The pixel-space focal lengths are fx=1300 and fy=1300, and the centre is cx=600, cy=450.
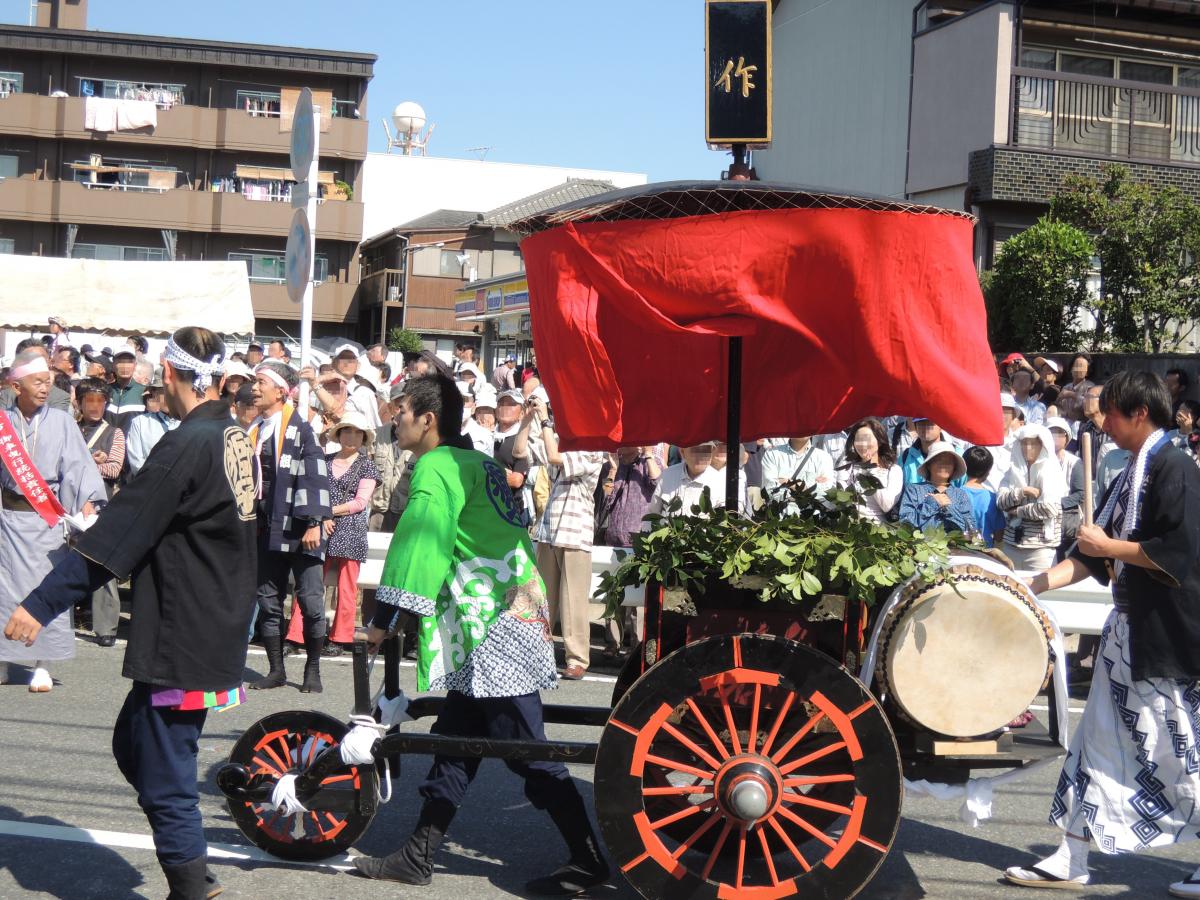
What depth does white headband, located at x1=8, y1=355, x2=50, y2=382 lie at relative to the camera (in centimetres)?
781

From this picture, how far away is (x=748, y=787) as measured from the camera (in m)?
4.38

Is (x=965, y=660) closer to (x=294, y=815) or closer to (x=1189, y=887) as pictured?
(x=1189, y=887)

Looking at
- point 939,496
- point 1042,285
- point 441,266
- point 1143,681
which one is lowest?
point 1143,681

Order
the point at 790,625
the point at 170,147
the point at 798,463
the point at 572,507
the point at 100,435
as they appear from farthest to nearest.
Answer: the point at 170,147
the point at 100,435
the point at 798,463
the point at 572,507
the point at 790,625

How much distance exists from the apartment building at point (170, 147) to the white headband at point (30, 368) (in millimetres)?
35725

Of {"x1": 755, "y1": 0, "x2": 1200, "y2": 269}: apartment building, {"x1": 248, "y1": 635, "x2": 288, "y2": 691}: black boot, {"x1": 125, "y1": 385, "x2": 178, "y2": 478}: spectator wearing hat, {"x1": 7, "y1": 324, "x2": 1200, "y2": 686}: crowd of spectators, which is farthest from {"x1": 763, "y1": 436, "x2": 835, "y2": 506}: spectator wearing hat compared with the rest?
{"x1": 755, "y1": 0, "x2": 1200, "y2": 269}: apartment building

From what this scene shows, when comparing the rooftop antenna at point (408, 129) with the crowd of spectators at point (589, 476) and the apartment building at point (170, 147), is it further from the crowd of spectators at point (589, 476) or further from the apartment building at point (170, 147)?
the crowd of spectators at point (589, 476)

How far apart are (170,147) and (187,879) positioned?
4351cm

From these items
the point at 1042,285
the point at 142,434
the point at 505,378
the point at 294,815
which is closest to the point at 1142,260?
the point at 1042,285

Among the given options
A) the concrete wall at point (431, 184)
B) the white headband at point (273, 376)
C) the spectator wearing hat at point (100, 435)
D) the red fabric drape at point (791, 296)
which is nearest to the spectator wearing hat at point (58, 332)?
the spectator wearing hat at point (100, 435)

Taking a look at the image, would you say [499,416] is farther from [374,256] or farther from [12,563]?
[374,256]

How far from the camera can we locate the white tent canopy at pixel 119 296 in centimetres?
2017

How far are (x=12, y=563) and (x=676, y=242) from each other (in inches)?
211

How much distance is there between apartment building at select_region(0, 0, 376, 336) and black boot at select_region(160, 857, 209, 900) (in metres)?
39.9
